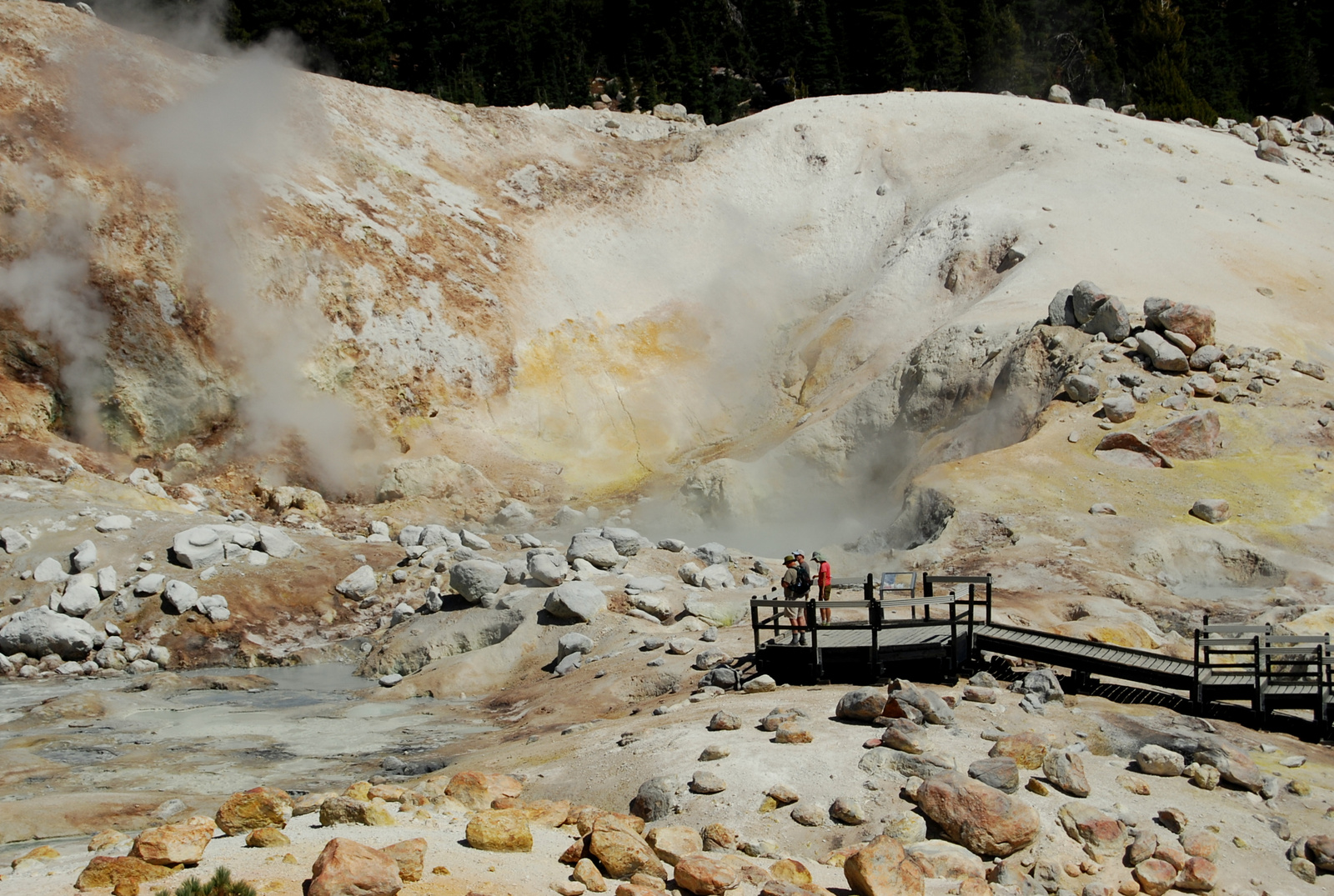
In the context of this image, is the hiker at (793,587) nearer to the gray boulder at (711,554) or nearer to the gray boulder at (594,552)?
the gray boulder at (594,552)

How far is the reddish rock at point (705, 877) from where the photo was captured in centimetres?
686

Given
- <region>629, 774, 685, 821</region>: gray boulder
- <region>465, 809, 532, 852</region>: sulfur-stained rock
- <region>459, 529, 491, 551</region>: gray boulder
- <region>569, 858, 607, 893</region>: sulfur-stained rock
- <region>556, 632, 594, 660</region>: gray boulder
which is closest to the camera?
<region>569, 858, 607, 893</region>: sulfur-stained rock

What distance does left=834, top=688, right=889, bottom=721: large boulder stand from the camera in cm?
967

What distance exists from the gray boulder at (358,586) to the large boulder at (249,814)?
10295mm

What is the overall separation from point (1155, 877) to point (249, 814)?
5985 millimetres

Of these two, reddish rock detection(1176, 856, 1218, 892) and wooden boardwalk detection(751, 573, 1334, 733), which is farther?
wooden boardwalk detection(751, 573, 1334, 733)

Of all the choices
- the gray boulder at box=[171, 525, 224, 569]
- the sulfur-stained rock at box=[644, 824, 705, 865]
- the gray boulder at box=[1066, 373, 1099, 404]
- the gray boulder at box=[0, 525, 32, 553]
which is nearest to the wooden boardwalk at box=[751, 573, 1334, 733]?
the sulfur-stained rock at box=[644, 824, 705, 865]

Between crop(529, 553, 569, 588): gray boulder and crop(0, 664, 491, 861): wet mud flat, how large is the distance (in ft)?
9.38

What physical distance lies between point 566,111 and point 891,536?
24427 millimetres

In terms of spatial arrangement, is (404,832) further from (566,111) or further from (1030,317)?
(566,111)

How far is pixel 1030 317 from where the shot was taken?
24625mm

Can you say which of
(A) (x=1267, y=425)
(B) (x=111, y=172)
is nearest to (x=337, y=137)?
(B) (x=111, y=172)

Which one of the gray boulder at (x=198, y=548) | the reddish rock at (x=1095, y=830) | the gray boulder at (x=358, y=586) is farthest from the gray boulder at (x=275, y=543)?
the reddish rock at (x=1095, y=830)

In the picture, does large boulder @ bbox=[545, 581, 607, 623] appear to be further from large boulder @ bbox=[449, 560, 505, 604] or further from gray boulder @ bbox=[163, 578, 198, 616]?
gray boulder @ bbox=[163, 578, 198, 616]
